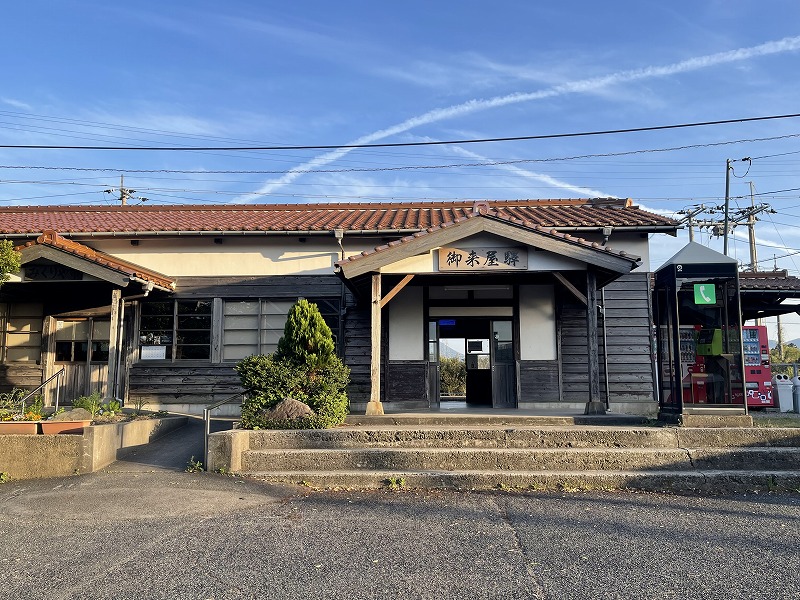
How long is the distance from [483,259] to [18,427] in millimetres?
7152

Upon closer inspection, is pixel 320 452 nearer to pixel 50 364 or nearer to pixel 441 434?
pixel 441 434

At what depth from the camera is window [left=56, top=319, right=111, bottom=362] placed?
43.4 feet

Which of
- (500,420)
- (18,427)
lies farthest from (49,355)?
(500,420)

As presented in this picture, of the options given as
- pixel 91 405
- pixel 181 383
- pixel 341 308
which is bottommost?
pixel 91 405

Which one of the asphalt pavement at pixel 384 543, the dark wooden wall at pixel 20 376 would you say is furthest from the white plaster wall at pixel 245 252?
the asphalt pavement at pixel 384 543

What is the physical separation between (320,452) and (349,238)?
21.2 ft

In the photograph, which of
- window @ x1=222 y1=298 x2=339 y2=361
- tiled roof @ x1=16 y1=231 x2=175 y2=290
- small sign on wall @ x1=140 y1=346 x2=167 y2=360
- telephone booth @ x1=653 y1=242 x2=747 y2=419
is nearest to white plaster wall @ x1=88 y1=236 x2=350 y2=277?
window @ x1=222 y1=298 x2=339 y2=361

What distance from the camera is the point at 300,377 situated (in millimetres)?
8914

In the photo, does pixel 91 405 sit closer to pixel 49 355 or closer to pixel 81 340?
pixel 81 340

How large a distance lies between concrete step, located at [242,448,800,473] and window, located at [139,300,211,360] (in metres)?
6.36

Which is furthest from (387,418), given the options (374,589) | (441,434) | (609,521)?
(374,589)

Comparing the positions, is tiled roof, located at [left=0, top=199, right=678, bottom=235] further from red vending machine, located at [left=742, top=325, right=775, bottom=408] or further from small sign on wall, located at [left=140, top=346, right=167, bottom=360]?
red vending machine, located at [left=742, top=325, right=775, bottom=408]

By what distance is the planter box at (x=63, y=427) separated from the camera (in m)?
8.22

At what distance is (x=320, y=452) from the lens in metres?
7.63
